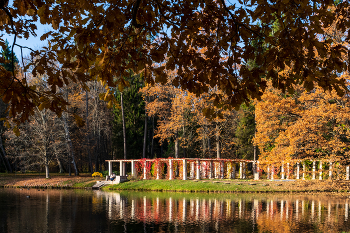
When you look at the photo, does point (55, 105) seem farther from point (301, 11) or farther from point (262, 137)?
point (262, 137)

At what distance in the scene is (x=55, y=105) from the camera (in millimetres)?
4840

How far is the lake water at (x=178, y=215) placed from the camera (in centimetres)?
1307

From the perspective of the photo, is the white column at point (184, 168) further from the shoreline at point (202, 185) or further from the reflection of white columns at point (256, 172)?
the reflection of white columns at point (256, 172)

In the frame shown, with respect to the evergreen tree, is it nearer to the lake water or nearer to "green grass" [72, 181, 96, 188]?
"green grass" [72, 181, 96, 188]

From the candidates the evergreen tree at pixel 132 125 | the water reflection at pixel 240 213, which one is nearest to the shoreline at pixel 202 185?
the water reflection at pixel 240 213

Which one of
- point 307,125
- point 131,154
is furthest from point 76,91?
point 307,125

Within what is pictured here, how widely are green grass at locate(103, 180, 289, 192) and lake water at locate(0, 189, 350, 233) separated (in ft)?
11.7

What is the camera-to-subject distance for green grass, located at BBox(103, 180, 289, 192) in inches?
1025

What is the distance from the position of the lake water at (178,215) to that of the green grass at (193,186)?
3571mm

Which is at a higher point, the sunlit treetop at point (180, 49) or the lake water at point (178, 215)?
the sunlit treetop at point (180, 49)

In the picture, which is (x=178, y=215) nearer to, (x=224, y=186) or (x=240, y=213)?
(x=240, y=213)

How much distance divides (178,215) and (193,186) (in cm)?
1166

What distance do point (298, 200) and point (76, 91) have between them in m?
31.0

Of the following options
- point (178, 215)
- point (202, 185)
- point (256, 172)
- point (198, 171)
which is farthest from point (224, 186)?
point (178, 215)
